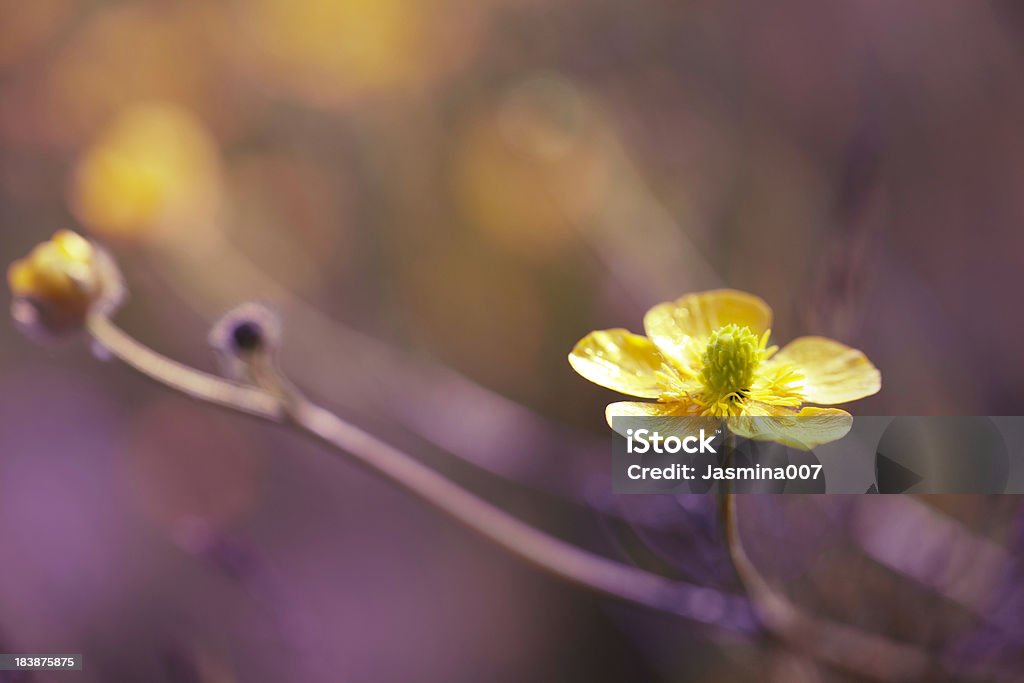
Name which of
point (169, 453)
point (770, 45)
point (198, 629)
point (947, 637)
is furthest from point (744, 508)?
point (169, 453)

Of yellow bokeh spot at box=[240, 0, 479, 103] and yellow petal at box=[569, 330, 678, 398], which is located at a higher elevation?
yellow bokeh spot at box=[240, 0, 479, 103]

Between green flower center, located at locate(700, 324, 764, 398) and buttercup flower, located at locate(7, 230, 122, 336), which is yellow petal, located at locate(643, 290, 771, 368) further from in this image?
Answer: buttercup flower, located at locate(7, 230, 122, 336)

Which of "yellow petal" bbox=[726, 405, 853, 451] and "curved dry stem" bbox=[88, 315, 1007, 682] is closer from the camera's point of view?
"yellow petal" bbox=[726, 405, 853, 451]

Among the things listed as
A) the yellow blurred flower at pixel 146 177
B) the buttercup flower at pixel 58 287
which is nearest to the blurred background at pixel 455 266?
the yellow blurred flower at pixel 146 177

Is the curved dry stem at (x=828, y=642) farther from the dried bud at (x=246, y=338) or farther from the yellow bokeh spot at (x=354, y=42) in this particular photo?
the yellow bokeh spot at (x=354, y=42)

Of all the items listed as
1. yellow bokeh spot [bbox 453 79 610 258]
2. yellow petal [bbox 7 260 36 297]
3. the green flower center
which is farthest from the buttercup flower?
yellow bokeh spot [bbox 453 79 610 258]

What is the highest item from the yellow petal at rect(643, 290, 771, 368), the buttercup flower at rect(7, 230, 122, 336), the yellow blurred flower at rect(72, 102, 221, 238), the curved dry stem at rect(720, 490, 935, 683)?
the yellow blurred flower at rect(72, 102, 221, 238)

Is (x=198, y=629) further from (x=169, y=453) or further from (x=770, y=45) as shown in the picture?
(x=770, y=45)

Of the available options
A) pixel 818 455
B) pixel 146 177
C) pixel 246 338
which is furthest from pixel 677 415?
pixel 146 177
